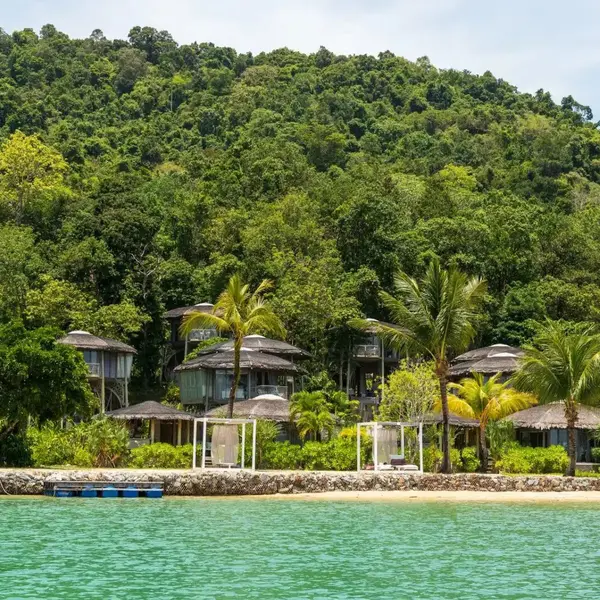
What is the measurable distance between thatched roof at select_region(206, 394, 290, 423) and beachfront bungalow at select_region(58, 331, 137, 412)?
9369 mm

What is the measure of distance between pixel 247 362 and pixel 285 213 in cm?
1585

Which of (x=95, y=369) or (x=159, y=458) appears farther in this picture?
(x=95, y=369)

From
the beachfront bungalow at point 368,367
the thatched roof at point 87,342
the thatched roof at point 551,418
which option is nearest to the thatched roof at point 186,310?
the thatched roof at point 87,342

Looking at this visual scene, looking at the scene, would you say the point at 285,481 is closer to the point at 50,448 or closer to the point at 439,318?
the point at 439,318

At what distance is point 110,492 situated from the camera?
32.8 metres

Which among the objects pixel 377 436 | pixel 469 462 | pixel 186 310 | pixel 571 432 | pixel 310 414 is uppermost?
pixel 186 310

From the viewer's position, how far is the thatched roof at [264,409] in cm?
4484

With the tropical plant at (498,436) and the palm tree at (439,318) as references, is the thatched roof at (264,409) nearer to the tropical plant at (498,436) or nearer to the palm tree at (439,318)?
the palm tree at (439,318)

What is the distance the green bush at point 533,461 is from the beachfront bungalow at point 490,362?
385 inches

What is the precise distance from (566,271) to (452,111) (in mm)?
56862

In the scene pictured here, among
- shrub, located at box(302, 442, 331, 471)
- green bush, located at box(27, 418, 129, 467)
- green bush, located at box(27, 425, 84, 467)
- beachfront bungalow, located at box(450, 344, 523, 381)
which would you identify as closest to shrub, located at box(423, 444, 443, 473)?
shrub, located at box(302, 442, 331, 471)

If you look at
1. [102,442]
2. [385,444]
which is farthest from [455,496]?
[102,442]

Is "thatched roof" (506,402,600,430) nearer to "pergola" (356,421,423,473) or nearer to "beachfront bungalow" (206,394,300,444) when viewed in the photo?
"pergola" (356,421,423,473)

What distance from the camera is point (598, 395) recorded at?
3922cm
